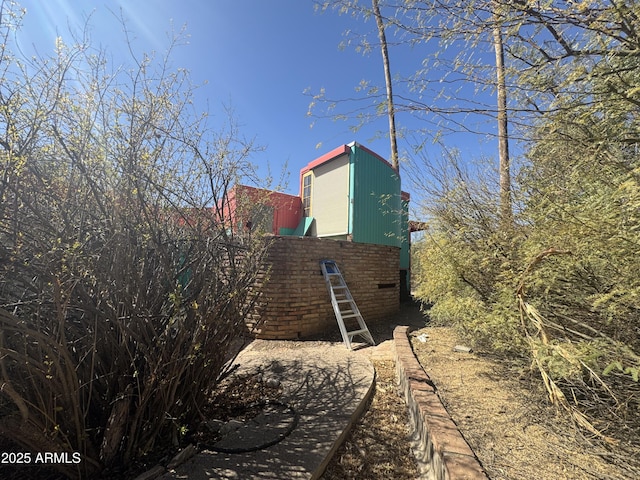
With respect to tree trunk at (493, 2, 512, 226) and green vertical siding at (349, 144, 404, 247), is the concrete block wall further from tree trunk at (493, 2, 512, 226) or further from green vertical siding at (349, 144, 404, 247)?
tree trunk at (493, 2, 512, 226)

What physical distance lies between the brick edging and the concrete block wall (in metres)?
2.25

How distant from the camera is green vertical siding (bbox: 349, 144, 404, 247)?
6844mm

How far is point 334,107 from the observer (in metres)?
2.33

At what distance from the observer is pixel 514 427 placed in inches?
80.4

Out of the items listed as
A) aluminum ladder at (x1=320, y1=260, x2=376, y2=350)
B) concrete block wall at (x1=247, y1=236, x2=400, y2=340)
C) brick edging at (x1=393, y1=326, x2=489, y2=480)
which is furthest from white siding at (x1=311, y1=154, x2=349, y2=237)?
brick edging at (x1=393, y1=326, x2=489, y2=480)

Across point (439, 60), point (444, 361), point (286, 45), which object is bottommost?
point (444, 361)

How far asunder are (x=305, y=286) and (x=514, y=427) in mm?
3441

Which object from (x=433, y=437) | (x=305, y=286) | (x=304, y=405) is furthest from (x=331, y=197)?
(x=433, y=437)

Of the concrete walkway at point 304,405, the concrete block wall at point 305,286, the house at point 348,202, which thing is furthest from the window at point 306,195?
the concrete walkway at point 304,405

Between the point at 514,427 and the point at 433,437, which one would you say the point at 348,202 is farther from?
the point at 433,437

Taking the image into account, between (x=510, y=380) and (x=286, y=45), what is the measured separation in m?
5.37

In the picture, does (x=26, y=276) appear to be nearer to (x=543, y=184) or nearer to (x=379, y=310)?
(x=543, y=184)

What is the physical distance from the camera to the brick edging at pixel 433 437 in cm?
152

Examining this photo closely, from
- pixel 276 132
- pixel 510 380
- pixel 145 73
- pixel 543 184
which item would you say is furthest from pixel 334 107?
pixel 510 380
